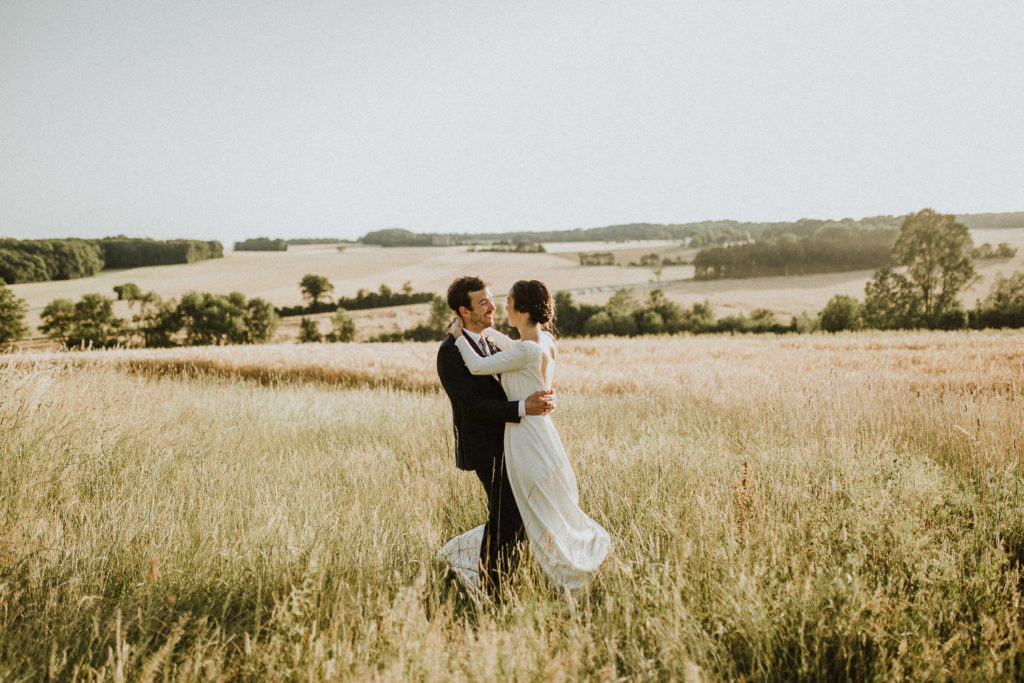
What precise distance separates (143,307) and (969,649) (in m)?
78.8

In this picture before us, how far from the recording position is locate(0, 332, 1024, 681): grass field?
247 centimetres

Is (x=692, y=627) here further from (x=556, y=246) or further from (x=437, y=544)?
(x=556, y=246)

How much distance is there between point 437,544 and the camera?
12.9 feet

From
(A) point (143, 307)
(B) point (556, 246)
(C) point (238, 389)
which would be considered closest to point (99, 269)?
(A) point (143, 307)

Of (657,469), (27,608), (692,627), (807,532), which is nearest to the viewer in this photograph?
(692,627)

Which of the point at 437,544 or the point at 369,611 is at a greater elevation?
the point at 369,611

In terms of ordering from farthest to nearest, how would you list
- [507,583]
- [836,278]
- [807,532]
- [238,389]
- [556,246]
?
[556,246], [836,278], [238,389], [807,532], [507,583]

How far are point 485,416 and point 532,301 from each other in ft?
2.83

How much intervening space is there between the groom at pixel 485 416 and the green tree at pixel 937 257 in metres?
60.2

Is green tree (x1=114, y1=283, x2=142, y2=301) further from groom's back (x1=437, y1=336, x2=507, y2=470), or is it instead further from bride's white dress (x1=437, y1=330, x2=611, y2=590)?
bride's white dress (x1=437, y1=330, x2=611, y2=590)

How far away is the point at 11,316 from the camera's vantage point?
53.6 m

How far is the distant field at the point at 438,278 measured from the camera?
65562 mm

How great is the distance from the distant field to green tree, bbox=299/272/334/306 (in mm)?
1855

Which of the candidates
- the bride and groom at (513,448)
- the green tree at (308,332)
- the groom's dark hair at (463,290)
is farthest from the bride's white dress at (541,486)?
the green tree at (308,332)
